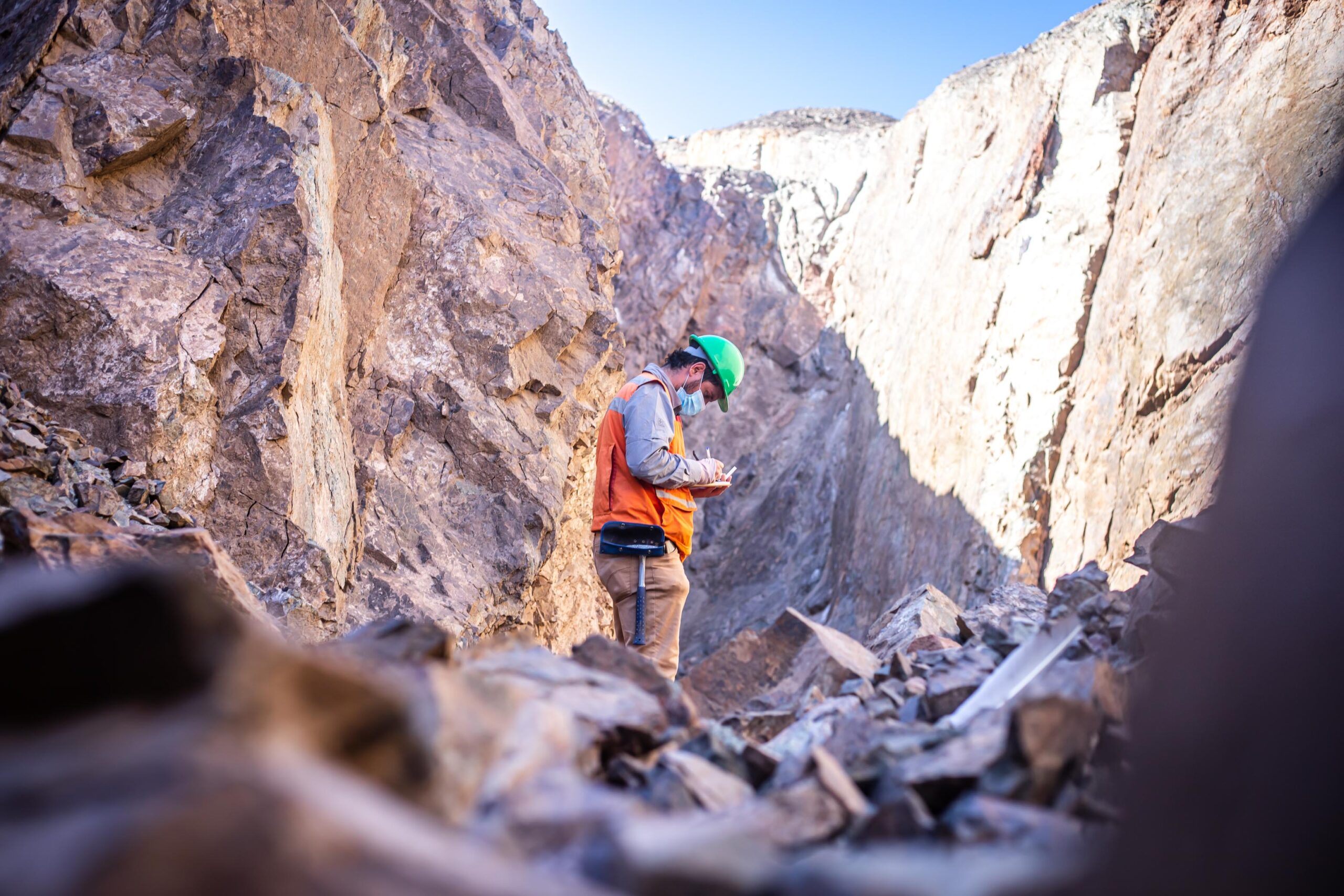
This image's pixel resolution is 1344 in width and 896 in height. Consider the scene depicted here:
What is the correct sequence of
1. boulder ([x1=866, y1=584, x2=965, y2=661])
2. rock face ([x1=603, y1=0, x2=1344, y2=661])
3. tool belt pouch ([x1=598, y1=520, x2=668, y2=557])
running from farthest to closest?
1. rock face ([x1=603, y1=0, x2=1344, y2=661])
2. tool belt pouch ([x1=598, y1=520, x2=668, y2=557])
3. boulder ([x1=866, y1=584, x2=965, y2=661])

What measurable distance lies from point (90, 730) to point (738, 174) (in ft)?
76.5

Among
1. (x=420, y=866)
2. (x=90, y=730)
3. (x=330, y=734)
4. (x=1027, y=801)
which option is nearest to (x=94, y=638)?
(x=90, y=730)

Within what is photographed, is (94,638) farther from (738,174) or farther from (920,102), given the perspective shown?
(738,174)

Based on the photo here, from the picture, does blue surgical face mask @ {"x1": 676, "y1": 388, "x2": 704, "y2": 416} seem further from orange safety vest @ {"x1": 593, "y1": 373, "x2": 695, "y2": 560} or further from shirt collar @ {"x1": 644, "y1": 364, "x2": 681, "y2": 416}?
orange safety vest @ {"x1": 593, "y1": 373, "x2": 695, "y2": 560}

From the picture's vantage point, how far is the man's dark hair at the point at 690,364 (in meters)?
4.91

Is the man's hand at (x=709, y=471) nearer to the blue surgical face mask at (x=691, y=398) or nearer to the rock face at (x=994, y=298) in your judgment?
the blue surgical face mask at (x=691, y=398)

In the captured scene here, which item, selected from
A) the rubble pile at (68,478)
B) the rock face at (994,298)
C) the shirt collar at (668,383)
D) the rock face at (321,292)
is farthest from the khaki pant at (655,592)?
the rock face at (994,298)

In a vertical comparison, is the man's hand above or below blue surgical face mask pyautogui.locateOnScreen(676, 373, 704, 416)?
below

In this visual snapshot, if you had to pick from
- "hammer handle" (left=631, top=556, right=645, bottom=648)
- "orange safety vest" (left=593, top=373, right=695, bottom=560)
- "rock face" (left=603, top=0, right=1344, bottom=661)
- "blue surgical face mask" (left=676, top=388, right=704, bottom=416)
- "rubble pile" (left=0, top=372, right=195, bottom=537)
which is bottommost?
"hammer handle" (left=631, top=556, right=645, bottom=648)

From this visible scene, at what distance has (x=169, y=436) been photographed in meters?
4.64

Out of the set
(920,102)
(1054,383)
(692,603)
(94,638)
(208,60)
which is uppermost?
(920,102)

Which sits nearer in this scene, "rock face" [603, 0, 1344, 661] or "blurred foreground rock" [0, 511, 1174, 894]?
"blurred foreground rock" [0, 511, 1174, 894]

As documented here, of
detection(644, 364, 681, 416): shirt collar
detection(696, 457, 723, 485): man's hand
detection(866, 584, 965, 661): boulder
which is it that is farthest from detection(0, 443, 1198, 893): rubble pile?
detection(644, 364, 681, 416): shirt collar

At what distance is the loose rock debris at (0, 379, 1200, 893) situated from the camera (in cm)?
99
